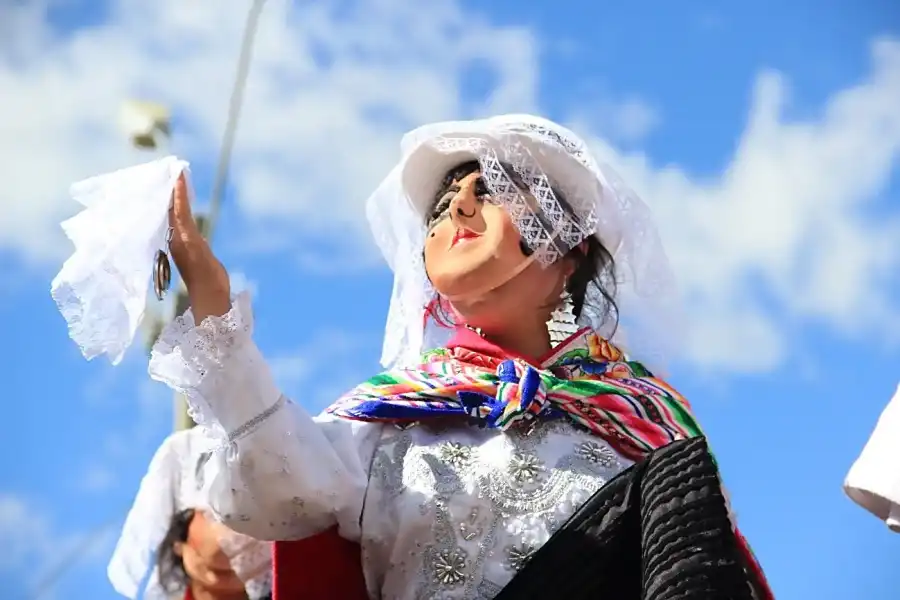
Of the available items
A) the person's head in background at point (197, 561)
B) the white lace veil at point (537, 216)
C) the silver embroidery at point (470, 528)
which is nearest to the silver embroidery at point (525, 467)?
the silver embroidery at point (470, 528)

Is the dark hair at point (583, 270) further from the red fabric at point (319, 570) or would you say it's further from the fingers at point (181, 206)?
the fingers at point (181, 206)

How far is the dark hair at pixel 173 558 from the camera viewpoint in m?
3.28

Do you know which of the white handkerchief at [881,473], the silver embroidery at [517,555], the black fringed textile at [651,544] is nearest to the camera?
the black fringed textile at [651,544]

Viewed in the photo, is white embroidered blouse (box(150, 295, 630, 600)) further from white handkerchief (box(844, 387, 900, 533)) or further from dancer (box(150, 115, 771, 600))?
white handkerchief (box(844, 387, 900, 533))

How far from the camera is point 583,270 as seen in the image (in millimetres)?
2793

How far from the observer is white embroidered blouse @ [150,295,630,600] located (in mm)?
2004

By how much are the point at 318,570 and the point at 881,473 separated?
102 centimetres

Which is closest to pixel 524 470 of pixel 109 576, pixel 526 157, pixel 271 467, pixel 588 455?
pixel 588 455

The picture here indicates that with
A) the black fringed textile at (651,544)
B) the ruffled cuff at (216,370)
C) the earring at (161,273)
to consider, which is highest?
the earring at (161,273)

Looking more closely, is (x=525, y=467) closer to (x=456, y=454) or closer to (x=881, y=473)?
(x=456, y=454)

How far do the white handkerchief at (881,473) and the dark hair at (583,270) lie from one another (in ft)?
2.82

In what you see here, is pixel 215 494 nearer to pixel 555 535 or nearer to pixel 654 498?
pixel 555 535

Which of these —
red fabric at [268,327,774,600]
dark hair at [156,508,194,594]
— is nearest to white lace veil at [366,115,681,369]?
red fabric at [268,327,774,600]

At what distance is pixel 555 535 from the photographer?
2061 millimetres
